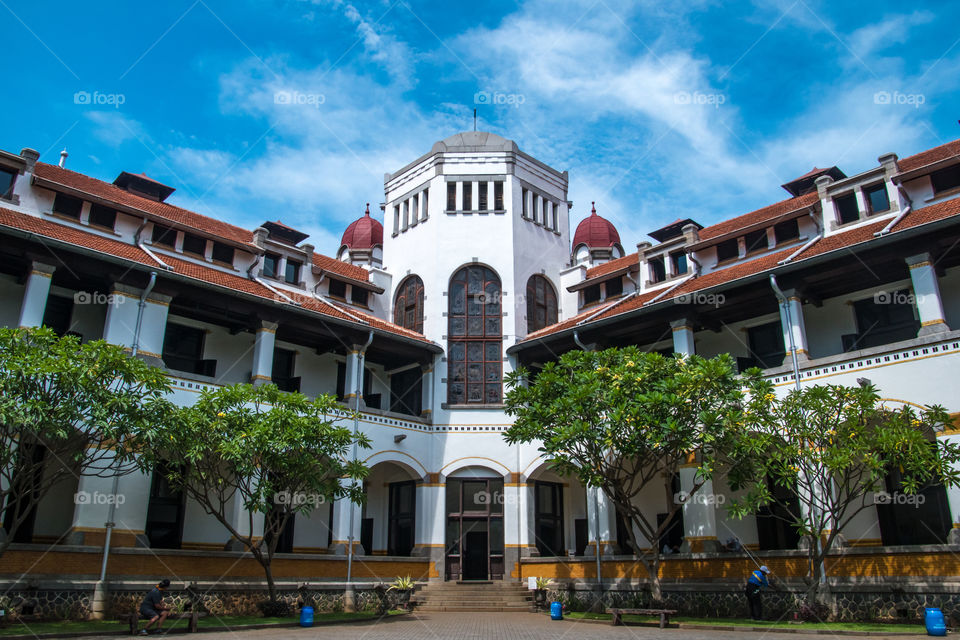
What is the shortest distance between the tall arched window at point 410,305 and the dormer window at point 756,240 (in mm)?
12314

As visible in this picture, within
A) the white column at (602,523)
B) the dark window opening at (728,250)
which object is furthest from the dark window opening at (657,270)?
the white column at (602,523)

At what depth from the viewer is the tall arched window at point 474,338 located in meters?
27.7

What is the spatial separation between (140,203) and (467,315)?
12188 millimetres

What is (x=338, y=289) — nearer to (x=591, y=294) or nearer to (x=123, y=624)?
(x=591, y=294)

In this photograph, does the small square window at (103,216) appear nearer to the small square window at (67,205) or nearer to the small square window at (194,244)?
the small square window at (67,205)

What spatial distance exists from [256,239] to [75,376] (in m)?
13.0

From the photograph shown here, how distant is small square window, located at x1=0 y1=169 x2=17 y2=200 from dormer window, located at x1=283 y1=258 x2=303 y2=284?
30.3ft

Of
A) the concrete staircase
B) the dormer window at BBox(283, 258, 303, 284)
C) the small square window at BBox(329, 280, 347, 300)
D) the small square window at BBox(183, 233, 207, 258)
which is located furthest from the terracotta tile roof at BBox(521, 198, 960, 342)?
the small square window at BBox(183, 233, 207, 258)

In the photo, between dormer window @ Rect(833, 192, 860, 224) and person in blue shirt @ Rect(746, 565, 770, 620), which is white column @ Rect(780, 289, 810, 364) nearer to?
dormer window @ Rect(833, 192, 860, 224)

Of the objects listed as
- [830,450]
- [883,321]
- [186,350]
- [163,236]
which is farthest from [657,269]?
[163,236]

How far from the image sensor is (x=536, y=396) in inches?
766

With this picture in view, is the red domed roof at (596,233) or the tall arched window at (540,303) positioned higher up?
the red domed roof at (596,233)

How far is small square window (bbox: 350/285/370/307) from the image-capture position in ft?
99.3

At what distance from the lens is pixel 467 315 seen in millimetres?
28609
